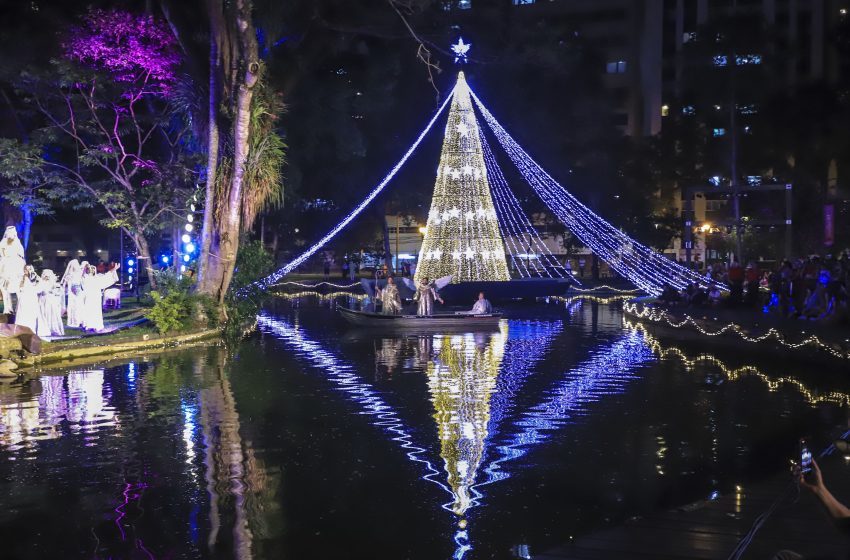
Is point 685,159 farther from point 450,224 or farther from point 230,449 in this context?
point 230,449

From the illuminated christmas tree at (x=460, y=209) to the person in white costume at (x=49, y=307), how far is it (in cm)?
1411

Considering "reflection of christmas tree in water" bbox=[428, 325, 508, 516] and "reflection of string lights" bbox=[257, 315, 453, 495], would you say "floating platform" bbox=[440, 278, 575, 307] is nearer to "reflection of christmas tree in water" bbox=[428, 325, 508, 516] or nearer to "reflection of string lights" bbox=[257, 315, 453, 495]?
"reflection of string lights" bbox=[257, 315, 453, 495]

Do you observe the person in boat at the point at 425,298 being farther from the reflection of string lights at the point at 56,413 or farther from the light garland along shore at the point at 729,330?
the reflection of string lights at the point at 56,413

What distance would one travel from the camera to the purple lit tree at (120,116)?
26719 millimetres

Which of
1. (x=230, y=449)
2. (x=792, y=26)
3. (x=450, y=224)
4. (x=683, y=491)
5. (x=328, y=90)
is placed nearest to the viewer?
(x=683, y=491)

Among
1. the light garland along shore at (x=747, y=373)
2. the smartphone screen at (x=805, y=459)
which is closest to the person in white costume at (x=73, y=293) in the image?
the light garland along shore at (x=747, y=373)

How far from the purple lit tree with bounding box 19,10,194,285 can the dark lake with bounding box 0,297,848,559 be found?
12298 mm

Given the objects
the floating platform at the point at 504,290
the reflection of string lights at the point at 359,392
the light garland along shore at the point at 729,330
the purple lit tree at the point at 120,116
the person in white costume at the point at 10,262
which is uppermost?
the purple lit tree at the point at 120,116

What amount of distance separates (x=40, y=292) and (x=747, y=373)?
14.8 metres

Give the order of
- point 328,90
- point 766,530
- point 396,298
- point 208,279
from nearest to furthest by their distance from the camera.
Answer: point 766,530, point 208,279, point 396,298, point 328,90

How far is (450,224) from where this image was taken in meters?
32.6

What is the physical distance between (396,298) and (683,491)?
18.8 metres

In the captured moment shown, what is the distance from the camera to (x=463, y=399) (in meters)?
13.5

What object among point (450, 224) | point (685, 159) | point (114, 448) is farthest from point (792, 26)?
point (114, 448)
